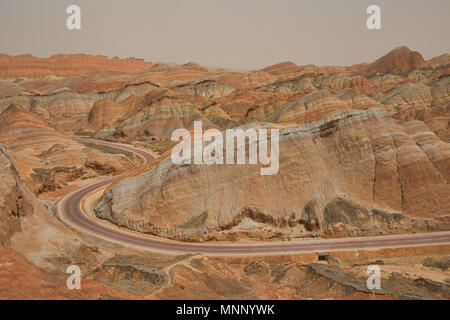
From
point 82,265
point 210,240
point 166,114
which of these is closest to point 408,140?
point 210,240

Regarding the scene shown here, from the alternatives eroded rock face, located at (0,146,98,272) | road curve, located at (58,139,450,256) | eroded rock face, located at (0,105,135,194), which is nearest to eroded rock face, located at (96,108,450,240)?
road curve, located at (58,139,450,256)

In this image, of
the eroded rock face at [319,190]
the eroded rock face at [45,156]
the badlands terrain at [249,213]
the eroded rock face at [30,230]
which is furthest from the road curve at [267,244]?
the eroded rock face at [45,156]

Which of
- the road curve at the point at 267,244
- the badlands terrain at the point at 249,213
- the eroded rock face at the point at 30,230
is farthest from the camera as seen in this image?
the road curve at the point at 267,244

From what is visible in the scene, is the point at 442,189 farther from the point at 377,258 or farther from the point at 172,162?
the point at 172,162

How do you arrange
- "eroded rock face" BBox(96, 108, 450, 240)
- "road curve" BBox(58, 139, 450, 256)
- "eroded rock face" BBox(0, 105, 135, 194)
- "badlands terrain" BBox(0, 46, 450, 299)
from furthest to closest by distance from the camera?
"eroded rock face" BBox(0, 105, 135, 194)
"eroded rock face" BBox(96, 108, 450, 240)
"road curve" BBox(58, 139, 450, 256)
"badlands terrain" BBox(0, 46, 450, 299)

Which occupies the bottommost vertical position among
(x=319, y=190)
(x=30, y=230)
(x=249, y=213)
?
(x=249, y=213)

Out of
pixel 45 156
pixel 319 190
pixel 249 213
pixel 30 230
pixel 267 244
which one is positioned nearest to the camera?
pixel 30 230

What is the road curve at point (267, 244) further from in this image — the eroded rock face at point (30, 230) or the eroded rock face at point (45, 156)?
the eroded rock face at point (45, 156)

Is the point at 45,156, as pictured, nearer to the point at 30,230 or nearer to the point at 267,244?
the point at 30,230

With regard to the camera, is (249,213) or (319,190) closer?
(249,213)

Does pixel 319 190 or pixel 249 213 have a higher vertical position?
pixel 319 190

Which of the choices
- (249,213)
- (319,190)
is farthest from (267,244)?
(319,190)

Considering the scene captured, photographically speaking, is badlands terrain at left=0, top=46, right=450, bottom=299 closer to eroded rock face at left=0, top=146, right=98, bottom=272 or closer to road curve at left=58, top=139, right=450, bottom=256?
eroded rock face at left=0, top=146, right=98, bottom=272

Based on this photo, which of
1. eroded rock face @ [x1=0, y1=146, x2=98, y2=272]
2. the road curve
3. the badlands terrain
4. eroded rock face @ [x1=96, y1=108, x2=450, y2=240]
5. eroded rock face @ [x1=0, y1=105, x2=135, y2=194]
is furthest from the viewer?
eroded rock face @ [x1=0, y1=105, x2=135, y2=194]
